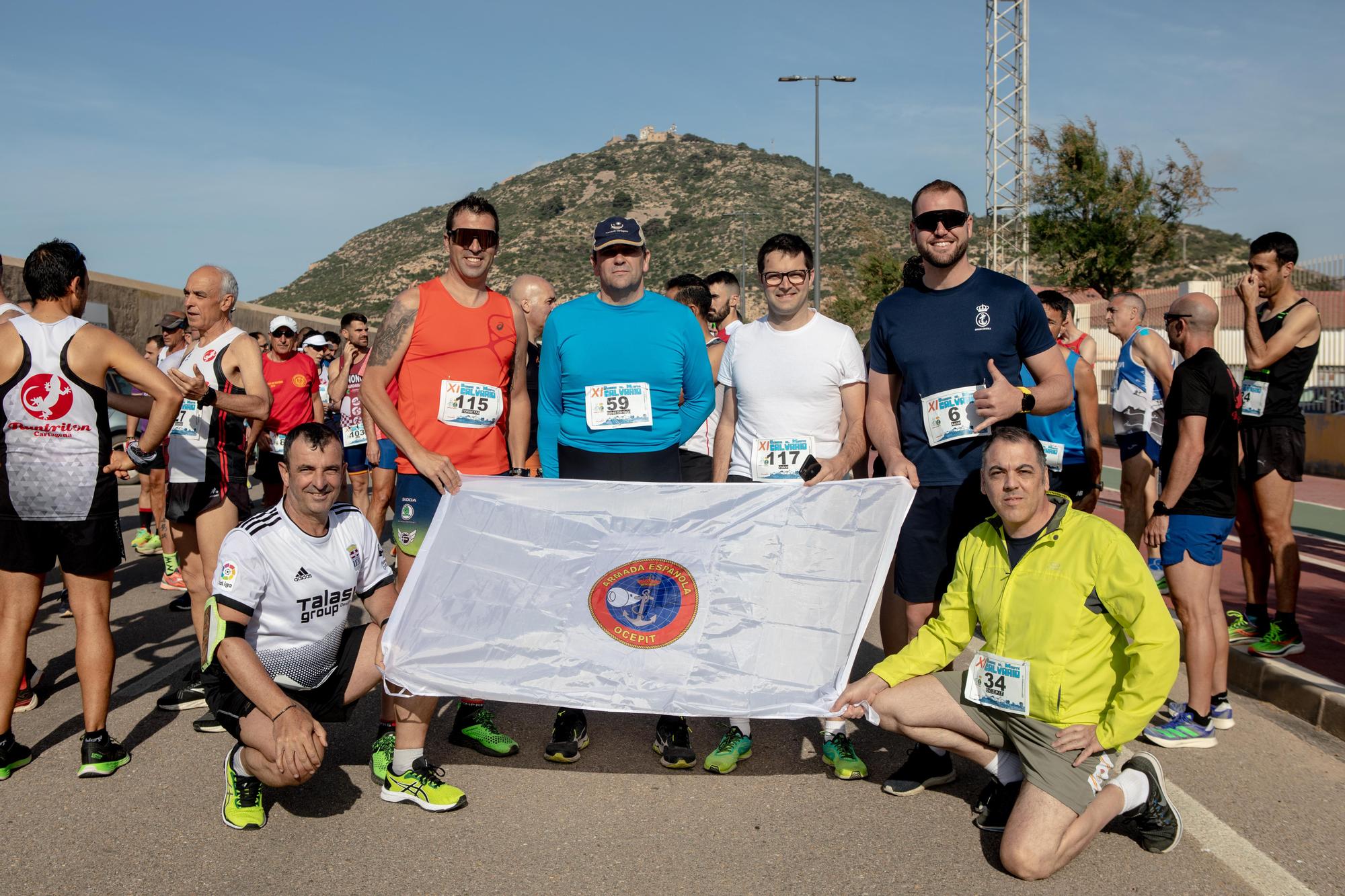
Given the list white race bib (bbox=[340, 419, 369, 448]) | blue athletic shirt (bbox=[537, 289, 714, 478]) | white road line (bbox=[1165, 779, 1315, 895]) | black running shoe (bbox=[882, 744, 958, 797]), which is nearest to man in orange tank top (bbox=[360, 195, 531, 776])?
blue athletic shirt (bbox=[537, 289, 714, 478])

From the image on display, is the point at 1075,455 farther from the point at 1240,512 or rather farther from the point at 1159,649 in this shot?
the point at 1159,649

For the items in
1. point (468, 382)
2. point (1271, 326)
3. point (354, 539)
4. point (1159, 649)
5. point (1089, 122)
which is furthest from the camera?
point (1089, 122)

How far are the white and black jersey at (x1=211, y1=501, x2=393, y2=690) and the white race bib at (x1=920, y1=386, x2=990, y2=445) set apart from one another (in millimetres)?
2347

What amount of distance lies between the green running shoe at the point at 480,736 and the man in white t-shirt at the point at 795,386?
97 centimetres

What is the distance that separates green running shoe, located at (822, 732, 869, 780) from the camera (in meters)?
4.21

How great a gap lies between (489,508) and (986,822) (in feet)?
7.51

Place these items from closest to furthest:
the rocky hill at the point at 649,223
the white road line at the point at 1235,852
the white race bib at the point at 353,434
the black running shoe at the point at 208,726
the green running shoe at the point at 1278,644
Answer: the white road line at the point at 1235,852, the black running shoe at the point at 208,726, the green running shoe at the point at 1278,644, the white race bib at the point at 353,434, the rocky hill at the point at 649,223

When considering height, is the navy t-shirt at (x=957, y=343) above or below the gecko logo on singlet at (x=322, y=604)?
above

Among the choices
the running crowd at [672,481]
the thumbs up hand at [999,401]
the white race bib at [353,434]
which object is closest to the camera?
the running crowd at [672,481]

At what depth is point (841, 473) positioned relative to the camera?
445 centimetres

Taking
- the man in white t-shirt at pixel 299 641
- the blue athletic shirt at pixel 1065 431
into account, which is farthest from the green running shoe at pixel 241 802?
the blue athletic shirt at pixel 1065 431

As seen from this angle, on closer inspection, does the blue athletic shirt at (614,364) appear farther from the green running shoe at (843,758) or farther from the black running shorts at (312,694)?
the green running shoe at (843,758)

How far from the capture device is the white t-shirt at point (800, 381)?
452 cm

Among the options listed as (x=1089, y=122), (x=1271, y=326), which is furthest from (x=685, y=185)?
(x=1271, y=326)
